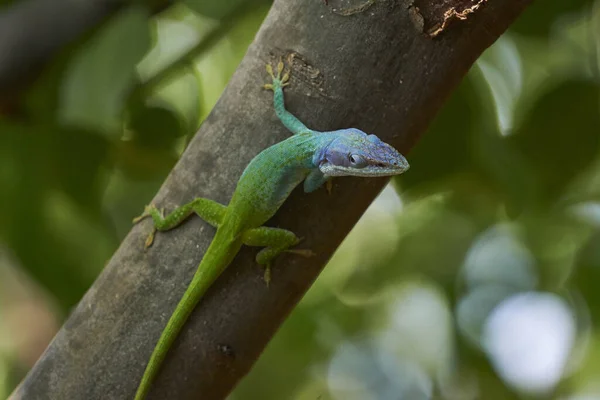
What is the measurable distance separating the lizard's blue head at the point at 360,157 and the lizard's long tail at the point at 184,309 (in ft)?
0.99

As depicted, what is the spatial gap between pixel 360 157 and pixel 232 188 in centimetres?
29

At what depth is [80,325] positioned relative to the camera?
54.2 inches

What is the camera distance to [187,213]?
54.0 inches

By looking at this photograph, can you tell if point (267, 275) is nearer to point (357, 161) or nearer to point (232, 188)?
point (232, 188)

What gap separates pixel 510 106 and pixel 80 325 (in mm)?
1652

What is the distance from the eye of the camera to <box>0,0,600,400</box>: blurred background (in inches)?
71.6

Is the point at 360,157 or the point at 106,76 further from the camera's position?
the point at 106,76

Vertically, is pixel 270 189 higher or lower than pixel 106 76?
lower

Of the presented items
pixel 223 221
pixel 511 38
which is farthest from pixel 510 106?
pixel 223 221

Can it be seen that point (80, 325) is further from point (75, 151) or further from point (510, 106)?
point (510, 106)

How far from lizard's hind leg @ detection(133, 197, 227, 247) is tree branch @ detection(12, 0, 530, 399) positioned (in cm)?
2

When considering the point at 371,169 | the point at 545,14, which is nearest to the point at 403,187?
the point at 371,169

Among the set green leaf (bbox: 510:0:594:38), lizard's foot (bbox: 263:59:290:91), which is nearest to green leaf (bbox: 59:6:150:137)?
lizard's foot (bbox: 263:59:290:91)

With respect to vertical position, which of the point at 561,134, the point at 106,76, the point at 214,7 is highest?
the point at 214,7
